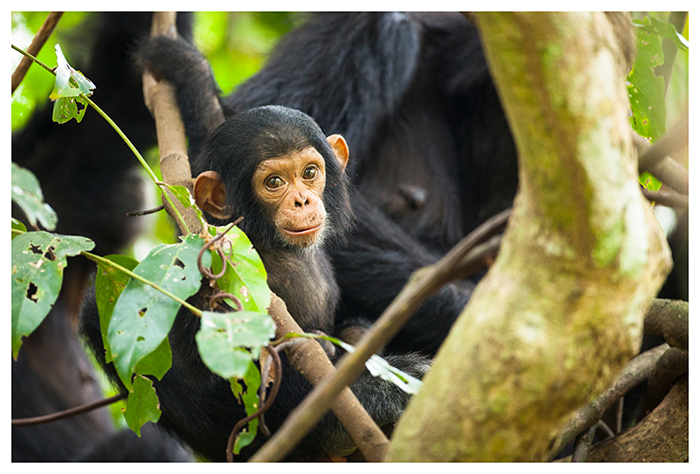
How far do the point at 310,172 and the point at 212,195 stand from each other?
24cm

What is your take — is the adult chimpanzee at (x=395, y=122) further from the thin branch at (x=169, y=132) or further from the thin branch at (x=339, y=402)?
the thin branch at (x=339, y=402)

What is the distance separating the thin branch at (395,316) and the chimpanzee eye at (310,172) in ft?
2.81

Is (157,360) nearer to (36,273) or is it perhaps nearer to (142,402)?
(142,402)

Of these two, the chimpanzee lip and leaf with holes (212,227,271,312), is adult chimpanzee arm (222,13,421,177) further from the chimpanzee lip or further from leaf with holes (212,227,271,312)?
leaf with holes (212,227,271,312)

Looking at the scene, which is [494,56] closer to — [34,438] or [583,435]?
[583,435]

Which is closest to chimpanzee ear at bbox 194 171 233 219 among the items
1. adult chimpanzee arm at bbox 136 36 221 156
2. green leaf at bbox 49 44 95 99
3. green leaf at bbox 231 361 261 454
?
adult chimpanzee arm at bbox 136 36 221 156

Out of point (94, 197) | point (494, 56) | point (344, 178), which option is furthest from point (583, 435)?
point (94, 197)

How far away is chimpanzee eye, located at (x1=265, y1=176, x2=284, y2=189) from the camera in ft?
5.22

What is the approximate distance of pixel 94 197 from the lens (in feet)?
9.54

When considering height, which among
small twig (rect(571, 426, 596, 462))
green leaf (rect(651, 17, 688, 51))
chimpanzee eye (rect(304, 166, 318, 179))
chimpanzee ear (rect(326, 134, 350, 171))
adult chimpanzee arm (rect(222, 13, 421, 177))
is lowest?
small twig (rect(571, 426, 596, 462))

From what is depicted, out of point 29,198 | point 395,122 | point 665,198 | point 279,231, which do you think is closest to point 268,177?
point 279,231

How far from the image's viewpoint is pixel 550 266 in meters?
0.73
